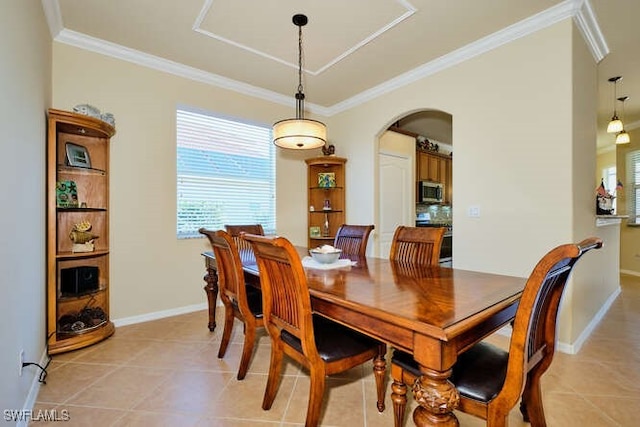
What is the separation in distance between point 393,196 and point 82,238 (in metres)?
3.72

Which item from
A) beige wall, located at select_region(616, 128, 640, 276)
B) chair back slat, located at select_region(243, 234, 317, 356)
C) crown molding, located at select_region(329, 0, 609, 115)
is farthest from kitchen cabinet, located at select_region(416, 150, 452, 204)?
chair back slat, located at select_region(243, 234, 317, 356)

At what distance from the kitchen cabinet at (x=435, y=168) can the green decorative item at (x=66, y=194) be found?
4628mm

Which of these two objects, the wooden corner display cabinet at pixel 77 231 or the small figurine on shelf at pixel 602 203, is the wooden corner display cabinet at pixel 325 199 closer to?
the wooden corner display cabinet at pixel 77 231

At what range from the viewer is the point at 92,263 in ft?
8.81

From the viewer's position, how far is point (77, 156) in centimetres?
249

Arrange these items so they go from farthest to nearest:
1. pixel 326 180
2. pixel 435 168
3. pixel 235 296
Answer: pixel 435 168
pixel 326 180
pixel 235 296

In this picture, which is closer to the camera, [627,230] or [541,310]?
[541,310]

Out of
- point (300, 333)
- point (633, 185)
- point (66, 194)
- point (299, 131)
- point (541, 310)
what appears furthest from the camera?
point (633, 185)

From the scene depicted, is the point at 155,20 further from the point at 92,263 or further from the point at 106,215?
the point at 92,263

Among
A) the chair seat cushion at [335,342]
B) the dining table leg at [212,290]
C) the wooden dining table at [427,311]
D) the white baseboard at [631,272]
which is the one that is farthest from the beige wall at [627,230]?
the dining table leg at [212,290]

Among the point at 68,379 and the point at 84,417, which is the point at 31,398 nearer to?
the point at 68,379

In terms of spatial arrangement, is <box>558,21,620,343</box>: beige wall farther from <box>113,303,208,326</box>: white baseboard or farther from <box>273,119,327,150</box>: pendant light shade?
<box>113,303,208,326</box>: white baseboard

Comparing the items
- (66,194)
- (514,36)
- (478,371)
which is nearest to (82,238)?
(66,194)

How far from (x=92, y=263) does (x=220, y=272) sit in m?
1.41
